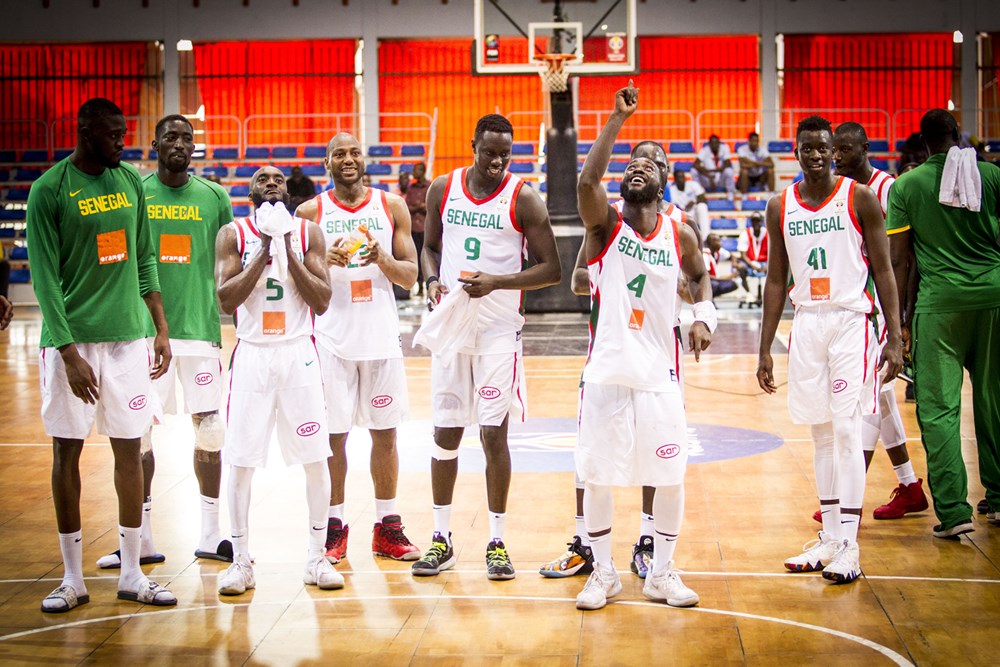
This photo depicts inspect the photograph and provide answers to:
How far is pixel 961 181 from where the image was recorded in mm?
6117

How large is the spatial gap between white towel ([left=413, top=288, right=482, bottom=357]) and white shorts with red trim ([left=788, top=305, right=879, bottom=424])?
1.51 m

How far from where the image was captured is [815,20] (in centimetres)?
2688

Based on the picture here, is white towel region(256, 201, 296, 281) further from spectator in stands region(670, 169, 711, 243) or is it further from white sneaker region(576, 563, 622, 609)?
spectator in stands region(670, 169, 711, 243)

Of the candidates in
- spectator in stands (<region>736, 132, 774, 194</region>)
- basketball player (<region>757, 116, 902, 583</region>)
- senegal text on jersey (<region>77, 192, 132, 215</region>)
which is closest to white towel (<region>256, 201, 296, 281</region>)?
senegal text on jersey (<region>77, 192, 132, 215</region>)

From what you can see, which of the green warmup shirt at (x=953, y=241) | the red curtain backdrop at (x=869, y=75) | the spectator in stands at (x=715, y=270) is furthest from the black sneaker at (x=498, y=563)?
the red curtain backdrop at (x=869, y=75)

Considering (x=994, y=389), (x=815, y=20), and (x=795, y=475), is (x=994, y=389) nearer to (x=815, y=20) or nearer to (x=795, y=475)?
(x=795, y=475)

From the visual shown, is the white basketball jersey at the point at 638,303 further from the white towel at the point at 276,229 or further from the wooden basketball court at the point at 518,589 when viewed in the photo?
the white towel at the point at 276,229

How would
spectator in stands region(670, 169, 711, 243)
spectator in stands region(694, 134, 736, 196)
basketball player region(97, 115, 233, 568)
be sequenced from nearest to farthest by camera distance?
1. basketball player region(97, 115, 233, 568)
2. spectator in stands region(670, 169, 711, 243)
3. spectator in stands region(694, 134, 736, 196)

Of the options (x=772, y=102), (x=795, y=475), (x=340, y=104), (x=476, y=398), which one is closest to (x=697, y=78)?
(x=772, y=102)

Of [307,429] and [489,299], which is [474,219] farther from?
[307,429]

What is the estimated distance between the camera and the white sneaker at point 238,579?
5281 millimetres

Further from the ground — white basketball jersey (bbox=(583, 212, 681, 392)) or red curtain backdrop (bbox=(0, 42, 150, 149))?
red curtain backdrop (bbox=(0, 42, 150, 149))

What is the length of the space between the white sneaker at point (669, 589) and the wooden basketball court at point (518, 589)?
0.05 meters

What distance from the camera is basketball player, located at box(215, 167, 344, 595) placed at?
531 cm
